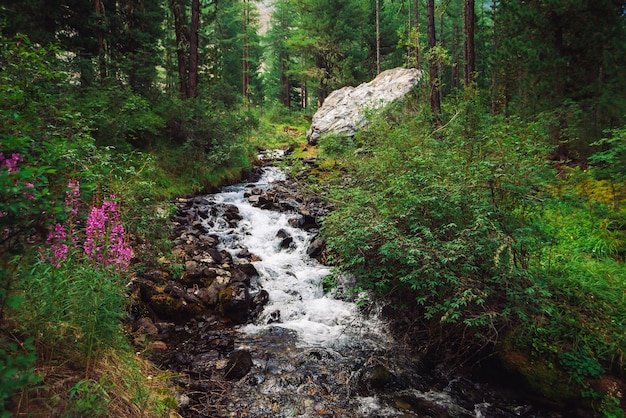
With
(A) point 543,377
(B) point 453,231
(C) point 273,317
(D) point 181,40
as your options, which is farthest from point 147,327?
(D) point 181,40

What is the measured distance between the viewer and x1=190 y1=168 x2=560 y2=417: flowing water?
177 inches

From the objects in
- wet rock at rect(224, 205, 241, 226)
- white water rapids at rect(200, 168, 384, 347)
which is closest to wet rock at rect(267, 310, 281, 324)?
white water rapids at rect(200, 168, 384, 347)

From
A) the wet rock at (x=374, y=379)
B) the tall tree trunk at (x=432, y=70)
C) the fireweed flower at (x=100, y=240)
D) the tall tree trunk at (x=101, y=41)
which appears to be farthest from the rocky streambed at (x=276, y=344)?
the tall tree trunk at (x=432, y=70)

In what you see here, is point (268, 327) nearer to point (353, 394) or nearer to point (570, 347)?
point (353, 394)

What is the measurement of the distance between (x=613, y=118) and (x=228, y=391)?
413 inches

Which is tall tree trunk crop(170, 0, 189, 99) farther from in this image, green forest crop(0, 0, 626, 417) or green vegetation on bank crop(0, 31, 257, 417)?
green vegetation on bank crop(0, 31, 257, 417)

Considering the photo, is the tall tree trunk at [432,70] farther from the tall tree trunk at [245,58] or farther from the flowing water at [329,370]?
the tall tree trunk at [245,58]

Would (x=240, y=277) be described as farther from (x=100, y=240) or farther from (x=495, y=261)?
(x=495, y=261)

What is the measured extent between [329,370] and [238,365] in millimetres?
1378

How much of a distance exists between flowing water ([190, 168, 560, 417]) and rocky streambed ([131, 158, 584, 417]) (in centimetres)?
2

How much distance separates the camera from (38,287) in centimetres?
294

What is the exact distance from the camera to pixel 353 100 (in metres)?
20.6

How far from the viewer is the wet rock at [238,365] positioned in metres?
4.99

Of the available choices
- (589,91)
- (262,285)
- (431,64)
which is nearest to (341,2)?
(431,64)
